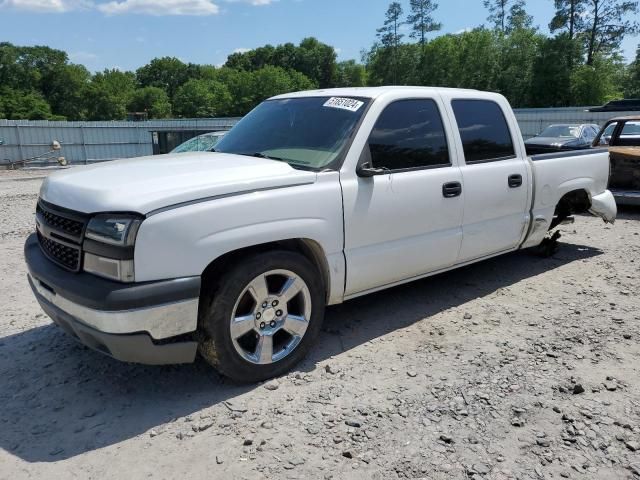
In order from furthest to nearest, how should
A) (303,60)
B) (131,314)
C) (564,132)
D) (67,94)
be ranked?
(303,60), (67,94), (564,132), (131,314)

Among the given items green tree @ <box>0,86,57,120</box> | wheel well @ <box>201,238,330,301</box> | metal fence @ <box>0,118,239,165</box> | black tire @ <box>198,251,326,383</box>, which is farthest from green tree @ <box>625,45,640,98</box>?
green tree @ <box>0,86,57,120</box>

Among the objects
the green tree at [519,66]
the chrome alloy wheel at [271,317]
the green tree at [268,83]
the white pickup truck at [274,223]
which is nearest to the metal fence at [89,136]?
the white pickup truck at [274,223]

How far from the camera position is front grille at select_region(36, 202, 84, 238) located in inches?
122

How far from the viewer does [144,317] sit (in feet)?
9.53

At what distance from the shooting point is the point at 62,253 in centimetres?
328

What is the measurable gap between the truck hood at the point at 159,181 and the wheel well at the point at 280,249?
1.27 ft

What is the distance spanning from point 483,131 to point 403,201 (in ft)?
4.63

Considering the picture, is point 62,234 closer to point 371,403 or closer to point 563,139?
point 371,403

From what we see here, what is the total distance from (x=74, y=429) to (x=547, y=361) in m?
3.18

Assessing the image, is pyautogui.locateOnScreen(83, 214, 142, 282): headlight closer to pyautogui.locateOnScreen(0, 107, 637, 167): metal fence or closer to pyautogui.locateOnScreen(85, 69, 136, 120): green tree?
pyautogui.locateOnScreen(0, 107, 637, 167): metal fence

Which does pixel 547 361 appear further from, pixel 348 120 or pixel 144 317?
pixel 144 317

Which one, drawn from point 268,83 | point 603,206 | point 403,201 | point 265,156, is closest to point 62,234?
point 265,156

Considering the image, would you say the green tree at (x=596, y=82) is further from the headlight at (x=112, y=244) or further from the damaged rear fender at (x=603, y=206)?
the headlight at (x=112, y=244)

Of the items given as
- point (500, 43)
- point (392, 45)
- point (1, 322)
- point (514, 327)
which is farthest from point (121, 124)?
point (392, 45)
